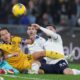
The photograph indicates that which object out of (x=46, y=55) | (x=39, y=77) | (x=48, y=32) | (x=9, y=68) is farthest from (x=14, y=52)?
(x=39, y=77)

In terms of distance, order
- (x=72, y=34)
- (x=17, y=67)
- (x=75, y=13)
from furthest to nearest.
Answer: (x=75, y=13) → (x=72, y=34) → (x=17, y=67)

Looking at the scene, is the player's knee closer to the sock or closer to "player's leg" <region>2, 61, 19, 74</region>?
the sock

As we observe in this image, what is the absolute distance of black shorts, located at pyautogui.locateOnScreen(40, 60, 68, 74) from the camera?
47.5 feet

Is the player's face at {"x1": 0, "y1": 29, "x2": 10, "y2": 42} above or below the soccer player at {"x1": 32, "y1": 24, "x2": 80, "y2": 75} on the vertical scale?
above

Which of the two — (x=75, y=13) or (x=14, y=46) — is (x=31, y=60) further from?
(x=75, y=13)

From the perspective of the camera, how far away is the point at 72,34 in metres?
20.2

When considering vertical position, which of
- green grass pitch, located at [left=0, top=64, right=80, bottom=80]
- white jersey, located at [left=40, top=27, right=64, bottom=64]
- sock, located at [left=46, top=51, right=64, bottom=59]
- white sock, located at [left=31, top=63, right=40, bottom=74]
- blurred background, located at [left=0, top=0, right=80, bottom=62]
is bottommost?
green grass pitch, located at [left=0, top=64, right=80, bottom=80]

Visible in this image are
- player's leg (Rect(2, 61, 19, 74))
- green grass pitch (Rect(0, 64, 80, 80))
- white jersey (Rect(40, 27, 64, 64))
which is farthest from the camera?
white jersey (Rect(40, 27, 64, 64))

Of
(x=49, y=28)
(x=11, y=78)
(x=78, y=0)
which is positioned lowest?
(x=11, y=78)

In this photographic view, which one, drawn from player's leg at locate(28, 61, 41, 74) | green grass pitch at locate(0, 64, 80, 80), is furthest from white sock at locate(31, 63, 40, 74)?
green grass pitch at locate(0, 64, 80, 80)

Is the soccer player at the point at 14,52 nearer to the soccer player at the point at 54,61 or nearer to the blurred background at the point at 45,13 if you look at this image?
the soccer player at the point at 54,61

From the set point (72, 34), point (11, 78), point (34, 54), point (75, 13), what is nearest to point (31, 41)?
point (34, 54)

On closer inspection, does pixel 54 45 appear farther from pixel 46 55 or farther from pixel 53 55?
pixel 46 55

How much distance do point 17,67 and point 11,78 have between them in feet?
4.91
